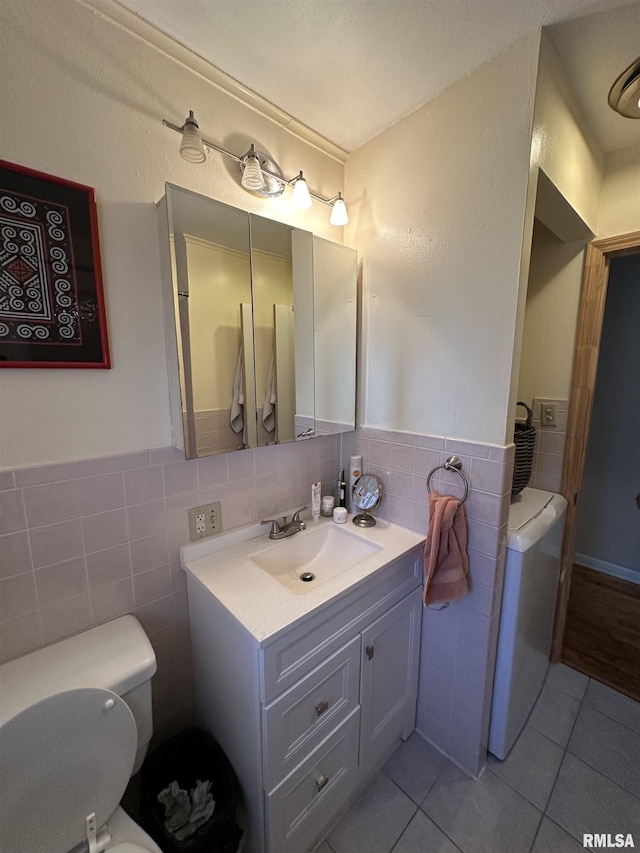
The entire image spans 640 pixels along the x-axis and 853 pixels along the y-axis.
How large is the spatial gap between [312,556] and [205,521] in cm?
46

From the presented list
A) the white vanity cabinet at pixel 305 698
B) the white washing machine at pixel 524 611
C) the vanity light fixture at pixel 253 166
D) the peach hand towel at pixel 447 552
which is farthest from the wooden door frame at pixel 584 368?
the vanity light fixture at pixel 253 166

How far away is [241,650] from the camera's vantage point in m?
0.89

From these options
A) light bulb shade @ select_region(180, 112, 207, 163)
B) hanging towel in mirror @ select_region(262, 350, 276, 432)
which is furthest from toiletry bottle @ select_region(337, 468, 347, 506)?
light bulb shade @ select_region(180, 112, 207, 163)

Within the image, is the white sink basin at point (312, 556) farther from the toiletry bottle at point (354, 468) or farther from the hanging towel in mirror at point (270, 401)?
the hanging towel in mirror at point (270, 401)

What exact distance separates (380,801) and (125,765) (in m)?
0.96

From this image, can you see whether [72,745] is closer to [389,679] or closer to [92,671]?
[92,671]

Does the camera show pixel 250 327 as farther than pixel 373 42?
Yes

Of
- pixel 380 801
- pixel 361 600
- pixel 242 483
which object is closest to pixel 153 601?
pixel 242 483

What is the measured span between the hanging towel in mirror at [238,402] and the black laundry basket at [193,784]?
1040 millimetres

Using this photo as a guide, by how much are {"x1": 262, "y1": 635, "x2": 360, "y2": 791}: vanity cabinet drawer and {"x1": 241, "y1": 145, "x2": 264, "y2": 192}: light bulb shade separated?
1.56 m

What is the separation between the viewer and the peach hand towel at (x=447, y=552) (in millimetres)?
1165

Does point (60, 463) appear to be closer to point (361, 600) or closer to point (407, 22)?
point (361, 600)

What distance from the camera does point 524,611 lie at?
50.1 inches

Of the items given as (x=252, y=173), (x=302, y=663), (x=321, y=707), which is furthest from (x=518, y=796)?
(x=252, y=173)
